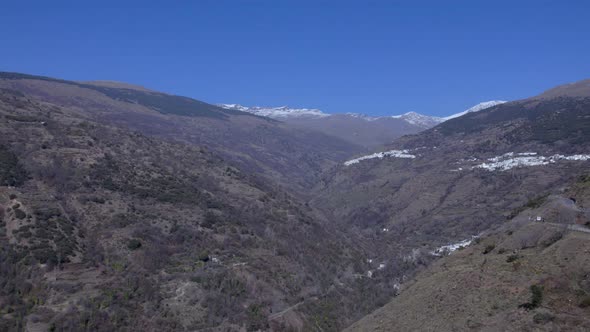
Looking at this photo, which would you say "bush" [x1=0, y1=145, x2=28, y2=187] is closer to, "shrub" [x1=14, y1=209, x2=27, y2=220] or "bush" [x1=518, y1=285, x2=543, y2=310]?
"shrub" [x1=14, y1=209, x2=27, y2=220]

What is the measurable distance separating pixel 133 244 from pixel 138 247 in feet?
1.95

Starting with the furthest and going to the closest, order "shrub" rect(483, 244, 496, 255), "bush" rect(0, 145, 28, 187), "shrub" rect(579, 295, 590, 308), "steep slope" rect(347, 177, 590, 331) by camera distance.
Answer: "bush" rect(0, 145, 28, 187) → "shrub" rect(483, 244, 496, 255) → "steep slope" rect(347, 177, 590, 331) → "shrub" rect(579, 295, 590, 308)

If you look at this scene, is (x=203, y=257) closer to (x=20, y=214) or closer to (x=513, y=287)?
(x=20, y=214)

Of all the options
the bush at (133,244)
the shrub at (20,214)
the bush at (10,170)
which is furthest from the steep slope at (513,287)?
the bush at (10,170)

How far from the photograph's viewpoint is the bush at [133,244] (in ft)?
160

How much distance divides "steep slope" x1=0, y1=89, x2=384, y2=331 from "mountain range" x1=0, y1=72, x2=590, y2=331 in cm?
16

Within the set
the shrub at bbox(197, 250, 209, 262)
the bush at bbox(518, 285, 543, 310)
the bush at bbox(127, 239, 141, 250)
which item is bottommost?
the shrub at bbox(197, 250, 209, 262)

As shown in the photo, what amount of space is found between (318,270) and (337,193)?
278 ft

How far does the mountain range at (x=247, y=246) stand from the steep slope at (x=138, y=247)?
16 centimetres

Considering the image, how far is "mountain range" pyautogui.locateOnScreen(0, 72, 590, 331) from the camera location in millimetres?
27875

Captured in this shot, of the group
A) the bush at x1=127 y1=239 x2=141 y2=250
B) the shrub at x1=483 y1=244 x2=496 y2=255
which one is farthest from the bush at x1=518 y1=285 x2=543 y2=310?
the bush at x1=127 y1=239 x2=141 y2=250

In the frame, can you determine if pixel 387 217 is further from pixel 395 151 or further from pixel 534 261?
pixel 534 261

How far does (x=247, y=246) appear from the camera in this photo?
5825 centimetres

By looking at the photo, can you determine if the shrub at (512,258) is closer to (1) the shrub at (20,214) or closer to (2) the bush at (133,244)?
(2) the bush at (133,244)
